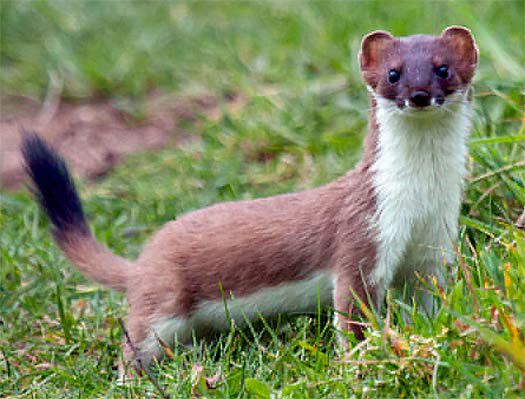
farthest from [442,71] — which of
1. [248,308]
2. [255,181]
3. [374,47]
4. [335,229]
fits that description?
[255,181]

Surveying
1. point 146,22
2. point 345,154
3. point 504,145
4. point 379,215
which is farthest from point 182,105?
point 379,215

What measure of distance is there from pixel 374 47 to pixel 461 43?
1.20 feet

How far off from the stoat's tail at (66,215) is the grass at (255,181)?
9.0 inches

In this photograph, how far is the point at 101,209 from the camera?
635 centimetres

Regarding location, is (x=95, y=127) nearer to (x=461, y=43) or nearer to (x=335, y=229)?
(x=335, y=229)

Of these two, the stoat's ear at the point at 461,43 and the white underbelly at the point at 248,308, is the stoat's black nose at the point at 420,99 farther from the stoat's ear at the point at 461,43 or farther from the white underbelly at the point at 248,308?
the white underbelly at the point at 248,308

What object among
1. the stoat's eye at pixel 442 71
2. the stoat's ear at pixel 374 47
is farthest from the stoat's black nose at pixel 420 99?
the stoat's ear at pixel 374 47

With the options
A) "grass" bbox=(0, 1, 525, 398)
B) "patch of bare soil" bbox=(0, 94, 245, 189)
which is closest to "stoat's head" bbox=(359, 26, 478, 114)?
"grass" bbox=(0, 1, 525, 398)

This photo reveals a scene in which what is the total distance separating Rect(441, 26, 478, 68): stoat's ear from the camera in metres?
4.11

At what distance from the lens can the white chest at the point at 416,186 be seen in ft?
13.7

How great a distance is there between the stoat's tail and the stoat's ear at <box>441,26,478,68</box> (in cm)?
186

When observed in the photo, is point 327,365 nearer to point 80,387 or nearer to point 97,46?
point 80,387

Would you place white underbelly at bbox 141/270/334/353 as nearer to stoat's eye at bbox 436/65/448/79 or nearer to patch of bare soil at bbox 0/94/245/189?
stoat's eye at bbox 436/65/448/79

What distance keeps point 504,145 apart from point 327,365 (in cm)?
200
